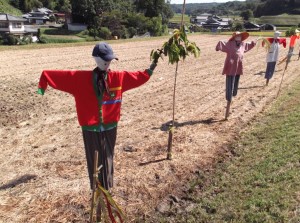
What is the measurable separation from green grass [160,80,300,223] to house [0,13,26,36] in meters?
43.3

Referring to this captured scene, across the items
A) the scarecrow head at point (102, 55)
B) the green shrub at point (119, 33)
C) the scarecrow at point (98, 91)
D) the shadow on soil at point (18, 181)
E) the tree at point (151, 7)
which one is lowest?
the green shrub at point (119, 33)

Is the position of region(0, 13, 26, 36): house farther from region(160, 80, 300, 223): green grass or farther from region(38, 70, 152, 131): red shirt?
region(38, 70, 152, 131): red shirt

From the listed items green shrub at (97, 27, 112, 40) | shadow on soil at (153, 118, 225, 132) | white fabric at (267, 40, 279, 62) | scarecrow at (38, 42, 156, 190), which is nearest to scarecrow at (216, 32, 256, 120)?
shadow on soil at (153, 118, 225, 132)

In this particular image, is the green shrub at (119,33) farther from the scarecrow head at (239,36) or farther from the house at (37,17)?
the scarecrow head at (239,36)

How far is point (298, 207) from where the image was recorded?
4.39m

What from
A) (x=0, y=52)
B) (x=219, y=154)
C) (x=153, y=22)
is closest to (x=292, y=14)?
(x=153, y=22)

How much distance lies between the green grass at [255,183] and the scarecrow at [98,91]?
1.44m

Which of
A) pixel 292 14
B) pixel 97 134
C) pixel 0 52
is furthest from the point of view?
pixel 292 14

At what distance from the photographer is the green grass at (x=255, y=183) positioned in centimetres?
437

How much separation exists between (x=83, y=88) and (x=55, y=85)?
1.08 feet

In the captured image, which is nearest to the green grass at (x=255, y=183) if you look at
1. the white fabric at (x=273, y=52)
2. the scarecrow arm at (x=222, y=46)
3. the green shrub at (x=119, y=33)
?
the scarecrow arm at (x=222, y=46)

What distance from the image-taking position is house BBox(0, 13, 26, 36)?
141 feet

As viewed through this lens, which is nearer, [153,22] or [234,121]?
[234,121]

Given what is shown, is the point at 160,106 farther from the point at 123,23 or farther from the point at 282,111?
the point at 123,23
